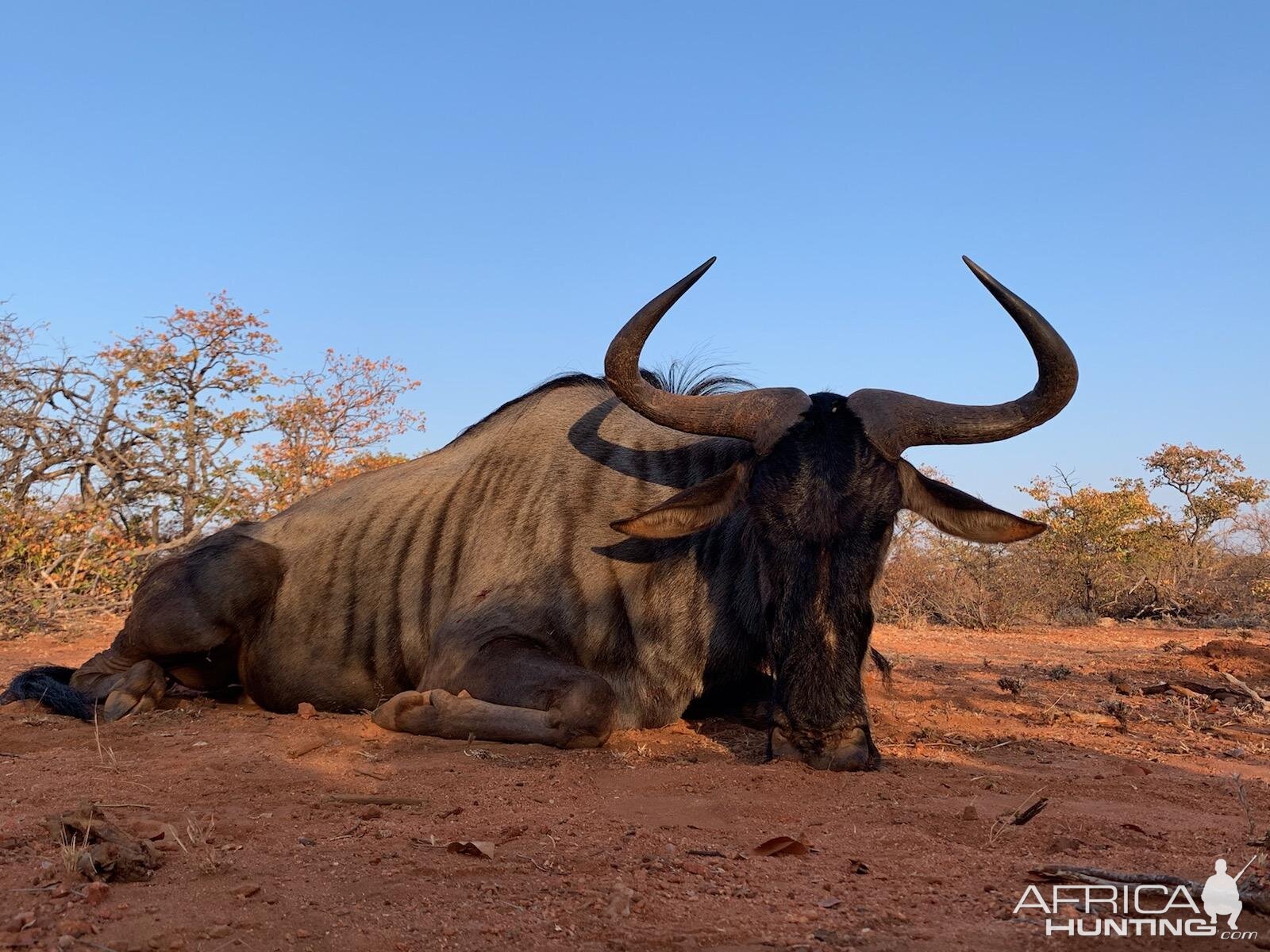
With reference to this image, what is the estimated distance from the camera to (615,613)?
4.94 metres

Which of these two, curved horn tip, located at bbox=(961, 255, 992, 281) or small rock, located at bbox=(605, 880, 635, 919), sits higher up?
curved horn tip, located at bbox=(961, 255, 992, 281)

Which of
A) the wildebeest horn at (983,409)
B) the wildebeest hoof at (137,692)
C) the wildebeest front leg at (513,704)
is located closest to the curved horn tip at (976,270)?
the wildebeest horn at (983,409)

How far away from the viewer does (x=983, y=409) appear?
15.3 feet

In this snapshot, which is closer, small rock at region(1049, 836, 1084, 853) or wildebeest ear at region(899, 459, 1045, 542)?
small rock at region(1049, 836, 1084, 853)

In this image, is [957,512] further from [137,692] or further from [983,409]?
[137,692]

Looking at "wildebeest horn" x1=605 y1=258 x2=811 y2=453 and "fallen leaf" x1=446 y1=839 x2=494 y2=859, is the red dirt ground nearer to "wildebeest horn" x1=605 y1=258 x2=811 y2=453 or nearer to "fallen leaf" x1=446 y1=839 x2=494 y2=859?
"fallen leaf" x1=446 y1=839 x2=494 y2=859

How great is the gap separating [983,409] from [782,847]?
259 centimetres

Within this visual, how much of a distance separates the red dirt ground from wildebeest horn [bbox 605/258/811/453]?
4.54 ft

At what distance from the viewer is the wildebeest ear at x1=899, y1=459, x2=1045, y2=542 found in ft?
15.0

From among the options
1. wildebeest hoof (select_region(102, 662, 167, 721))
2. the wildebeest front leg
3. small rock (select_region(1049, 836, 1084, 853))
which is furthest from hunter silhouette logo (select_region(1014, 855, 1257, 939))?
wildebeest hoof (select_region(102, 662, 167, 721))

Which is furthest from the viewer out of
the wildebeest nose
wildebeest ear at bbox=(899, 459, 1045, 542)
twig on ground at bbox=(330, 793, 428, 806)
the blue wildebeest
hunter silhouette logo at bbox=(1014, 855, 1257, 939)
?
wildebeest ear at bbox=(899, 459, 1045, 542)

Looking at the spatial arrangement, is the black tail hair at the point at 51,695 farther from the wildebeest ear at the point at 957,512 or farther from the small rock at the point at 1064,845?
the small rock at the point at 1064,845

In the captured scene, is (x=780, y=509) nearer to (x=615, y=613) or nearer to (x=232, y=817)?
(x=615, y=613)

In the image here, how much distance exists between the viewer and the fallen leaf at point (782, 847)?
2.68 meters
